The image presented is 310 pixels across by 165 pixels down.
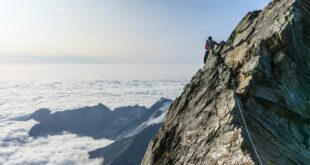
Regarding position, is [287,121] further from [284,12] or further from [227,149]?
[284,12]

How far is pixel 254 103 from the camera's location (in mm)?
28750

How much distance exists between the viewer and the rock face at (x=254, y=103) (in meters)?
25.7

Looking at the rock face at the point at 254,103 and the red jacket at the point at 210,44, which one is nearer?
the rock face at the point at 254,103

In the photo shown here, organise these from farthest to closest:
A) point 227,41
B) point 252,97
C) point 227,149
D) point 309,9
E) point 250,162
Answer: point 227,41, point 309,9, point 252,97, point 227,149, point 250,162

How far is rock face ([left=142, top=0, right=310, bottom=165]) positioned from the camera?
2566 centimetres

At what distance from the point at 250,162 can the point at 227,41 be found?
22.5m

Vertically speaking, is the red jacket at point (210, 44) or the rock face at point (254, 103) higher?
the red jacket at point (210, 44)

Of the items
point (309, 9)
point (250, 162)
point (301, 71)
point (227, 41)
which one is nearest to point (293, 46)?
point (301, 71)

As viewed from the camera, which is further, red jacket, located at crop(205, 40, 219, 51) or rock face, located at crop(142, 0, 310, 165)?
red jacket, located at crop(205, 40, 219, 51)

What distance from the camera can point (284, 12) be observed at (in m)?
34.1

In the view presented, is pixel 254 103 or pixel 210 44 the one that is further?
pixel 210 44

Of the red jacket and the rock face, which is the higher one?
the red jacket

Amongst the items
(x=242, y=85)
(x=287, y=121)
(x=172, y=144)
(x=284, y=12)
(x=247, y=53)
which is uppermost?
(x=284, y=12)

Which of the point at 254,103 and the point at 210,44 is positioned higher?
the point at 210,44
